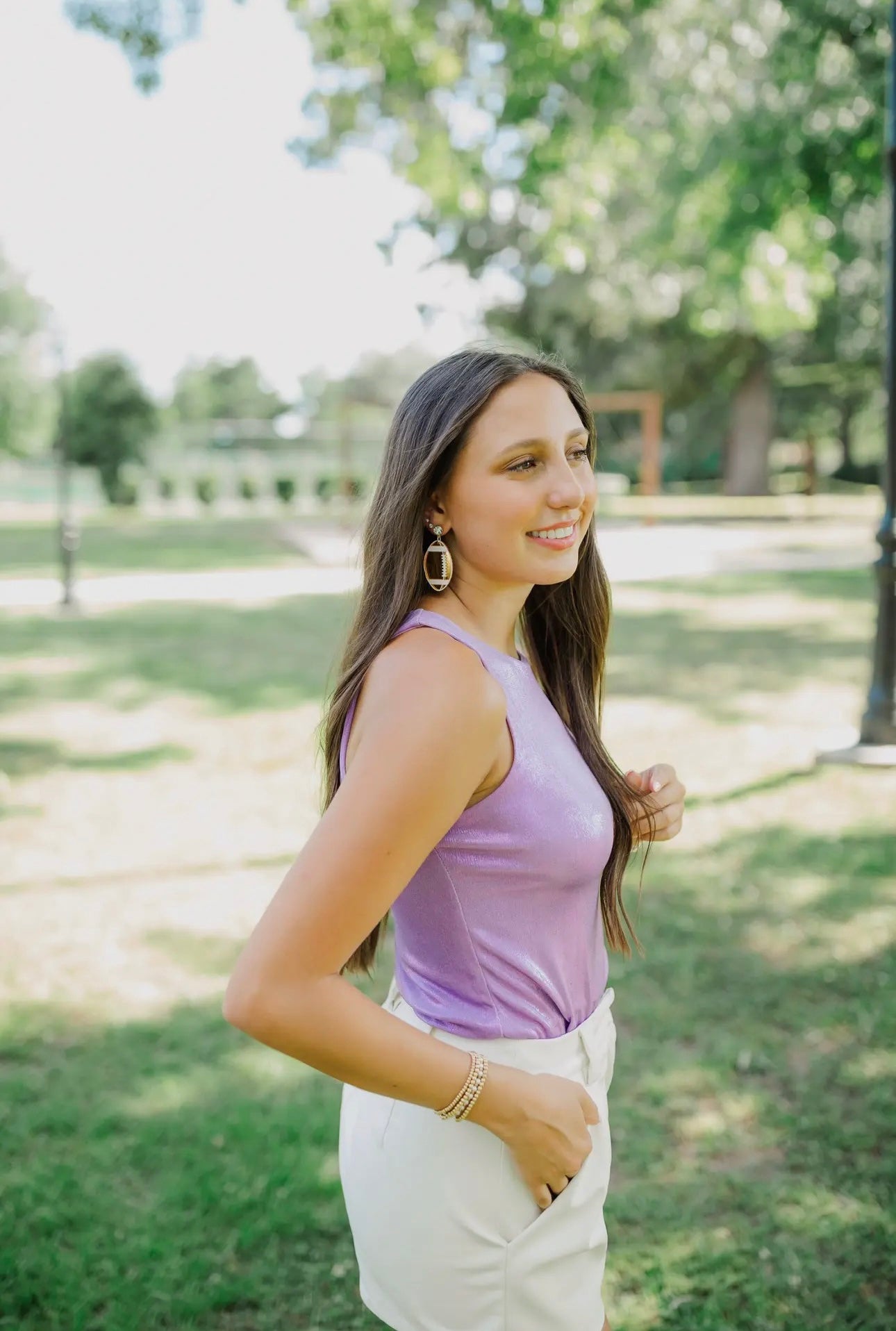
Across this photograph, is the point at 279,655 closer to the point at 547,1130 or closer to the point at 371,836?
the point at 547,1130

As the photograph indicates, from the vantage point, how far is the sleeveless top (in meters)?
1.55

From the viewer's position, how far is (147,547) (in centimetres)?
2522

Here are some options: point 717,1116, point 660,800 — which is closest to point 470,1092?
point 660,800

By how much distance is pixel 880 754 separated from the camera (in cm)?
746

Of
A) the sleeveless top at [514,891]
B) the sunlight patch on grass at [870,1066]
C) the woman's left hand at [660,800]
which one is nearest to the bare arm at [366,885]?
the sleeveless top at [514,891]

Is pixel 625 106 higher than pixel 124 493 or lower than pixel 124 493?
higher

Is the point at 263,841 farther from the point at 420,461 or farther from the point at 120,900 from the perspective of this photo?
the point at 420,461

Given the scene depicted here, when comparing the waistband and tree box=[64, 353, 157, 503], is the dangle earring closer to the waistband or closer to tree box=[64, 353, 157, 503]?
the waistband

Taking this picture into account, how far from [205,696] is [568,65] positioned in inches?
215

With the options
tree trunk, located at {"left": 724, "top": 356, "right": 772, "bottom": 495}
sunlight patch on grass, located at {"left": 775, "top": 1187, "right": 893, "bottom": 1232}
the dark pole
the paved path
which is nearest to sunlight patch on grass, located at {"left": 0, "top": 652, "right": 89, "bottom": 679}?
the paved path

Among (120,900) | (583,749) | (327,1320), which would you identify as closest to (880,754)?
(120,900)

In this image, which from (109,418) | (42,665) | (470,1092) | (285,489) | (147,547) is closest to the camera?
(470,1092)

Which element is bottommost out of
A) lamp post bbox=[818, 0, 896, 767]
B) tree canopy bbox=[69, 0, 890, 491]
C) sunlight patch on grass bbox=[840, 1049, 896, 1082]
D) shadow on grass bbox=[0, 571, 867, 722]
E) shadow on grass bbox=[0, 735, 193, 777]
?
shadow on grass bbox=[0, 571, 867, 722]

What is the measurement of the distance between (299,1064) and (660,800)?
2556 mm
